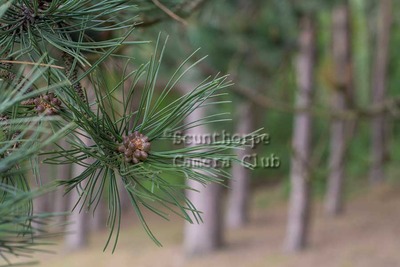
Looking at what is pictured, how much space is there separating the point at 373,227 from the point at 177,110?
23.7ft

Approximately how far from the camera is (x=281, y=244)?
24.9 feet

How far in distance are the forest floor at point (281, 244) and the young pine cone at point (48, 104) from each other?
5593 mm

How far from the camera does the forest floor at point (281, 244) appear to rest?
257 inches

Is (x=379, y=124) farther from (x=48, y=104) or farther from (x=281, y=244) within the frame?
(x=48, y=104)

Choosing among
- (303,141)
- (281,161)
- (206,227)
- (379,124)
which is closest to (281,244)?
(206,227)

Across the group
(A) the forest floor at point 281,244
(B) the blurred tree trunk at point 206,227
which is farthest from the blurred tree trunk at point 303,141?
(B) the blurred tree trunk at point 206,227

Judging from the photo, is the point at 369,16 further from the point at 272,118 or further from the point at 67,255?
the point at 67,255

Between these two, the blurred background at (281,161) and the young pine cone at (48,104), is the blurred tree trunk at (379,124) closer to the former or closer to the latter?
the blurred background at (281,161)

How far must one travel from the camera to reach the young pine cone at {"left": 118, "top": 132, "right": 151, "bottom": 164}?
1077 millimetres

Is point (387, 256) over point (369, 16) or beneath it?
beneath

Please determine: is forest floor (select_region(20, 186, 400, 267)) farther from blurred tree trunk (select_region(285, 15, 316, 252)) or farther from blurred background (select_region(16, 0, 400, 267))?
blurred tree trunk (select_region(285, 15, 316, 252))

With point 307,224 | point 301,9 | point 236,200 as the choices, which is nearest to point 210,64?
point 301,9

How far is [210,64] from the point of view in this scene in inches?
235

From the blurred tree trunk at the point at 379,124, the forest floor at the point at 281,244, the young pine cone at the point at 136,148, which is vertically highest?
the blurred tree trunk at the point at 379,124
